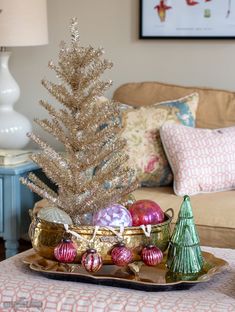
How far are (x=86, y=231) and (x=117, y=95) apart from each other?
1.65m

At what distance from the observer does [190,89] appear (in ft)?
10.3

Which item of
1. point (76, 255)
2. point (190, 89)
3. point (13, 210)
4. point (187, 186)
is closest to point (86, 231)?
point (76, 255)

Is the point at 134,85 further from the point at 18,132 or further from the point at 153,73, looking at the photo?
the point at 18,132

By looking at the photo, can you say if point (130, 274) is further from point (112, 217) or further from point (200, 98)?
point (200, 98)

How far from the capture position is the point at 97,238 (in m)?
1.72

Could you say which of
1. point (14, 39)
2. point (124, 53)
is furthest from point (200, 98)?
point (14, 39)

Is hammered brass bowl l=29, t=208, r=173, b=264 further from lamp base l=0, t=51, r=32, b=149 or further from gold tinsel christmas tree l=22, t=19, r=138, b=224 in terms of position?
lamp base l=0, t=51, r=32, b=149

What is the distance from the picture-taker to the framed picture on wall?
319cm

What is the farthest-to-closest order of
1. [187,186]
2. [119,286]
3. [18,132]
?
[18,132] < [187,186] < [119,286]

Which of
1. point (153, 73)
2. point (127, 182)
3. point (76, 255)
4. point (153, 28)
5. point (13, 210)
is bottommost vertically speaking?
point (13, 210)

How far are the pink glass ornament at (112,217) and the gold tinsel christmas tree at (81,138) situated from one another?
0.09 feet

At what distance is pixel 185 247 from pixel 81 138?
15.3 inches

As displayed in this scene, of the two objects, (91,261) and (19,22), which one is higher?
(19,22)

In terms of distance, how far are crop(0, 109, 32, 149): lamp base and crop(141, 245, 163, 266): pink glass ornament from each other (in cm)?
166
